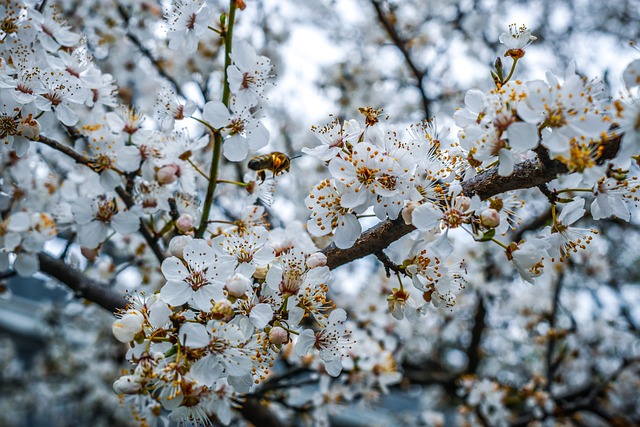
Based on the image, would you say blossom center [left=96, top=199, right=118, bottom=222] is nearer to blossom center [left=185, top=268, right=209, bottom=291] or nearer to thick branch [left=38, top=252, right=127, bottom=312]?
thick branch [left=38, top=252, right=127, bottom=312]

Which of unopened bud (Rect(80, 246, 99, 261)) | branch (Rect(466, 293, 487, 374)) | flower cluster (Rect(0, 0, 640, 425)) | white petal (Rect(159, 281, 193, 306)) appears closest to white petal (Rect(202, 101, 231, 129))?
flower cluster (Rect(0, 0, 640, 425))

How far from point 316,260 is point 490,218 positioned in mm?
404

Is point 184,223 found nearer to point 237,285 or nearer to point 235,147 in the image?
point 235,147

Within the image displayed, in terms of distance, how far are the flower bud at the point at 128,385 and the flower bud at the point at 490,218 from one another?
2.72ft

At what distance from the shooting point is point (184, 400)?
1.21m

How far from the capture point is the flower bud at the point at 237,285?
115 cm

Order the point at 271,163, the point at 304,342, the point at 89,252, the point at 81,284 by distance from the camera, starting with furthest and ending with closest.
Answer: the point at 81,284
the point at 89,252
the point at 271,163
the point at 304,342

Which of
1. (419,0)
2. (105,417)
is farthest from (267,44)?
(105,417)


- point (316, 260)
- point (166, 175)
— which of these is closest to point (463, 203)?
point (316, 260)

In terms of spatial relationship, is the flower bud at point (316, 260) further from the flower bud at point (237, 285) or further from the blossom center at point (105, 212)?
the blossom center at point (105, 212)

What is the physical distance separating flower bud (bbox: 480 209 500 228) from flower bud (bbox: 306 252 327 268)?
0.37 meters

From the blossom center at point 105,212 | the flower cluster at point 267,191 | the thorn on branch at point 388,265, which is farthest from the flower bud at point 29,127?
the thorn on branch at point 388,265

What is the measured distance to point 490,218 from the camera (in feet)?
3.78

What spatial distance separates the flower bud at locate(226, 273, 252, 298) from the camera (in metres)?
1.15
